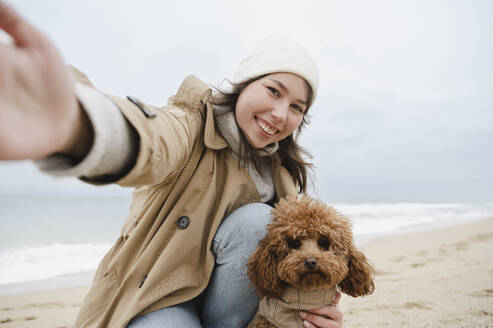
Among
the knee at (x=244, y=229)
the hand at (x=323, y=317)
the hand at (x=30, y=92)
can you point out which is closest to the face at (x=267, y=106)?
the knee at (x=244, y=229)

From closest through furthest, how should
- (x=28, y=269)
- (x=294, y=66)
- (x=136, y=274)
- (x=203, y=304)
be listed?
1. (x=136, y=274)
2. (x=203, y=304)
3. (x=294, y=66)
4. (x=28, y=269)

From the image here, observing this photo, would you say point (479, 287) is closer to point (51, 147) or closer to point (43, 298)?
point (51, 147)

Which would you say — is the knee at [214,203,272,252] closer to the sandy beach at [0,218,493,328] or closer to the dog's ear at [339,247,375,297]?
the dog's ear at [339,247,375,297]

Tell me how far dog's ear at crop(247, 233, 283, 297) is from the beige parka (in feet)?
0.77

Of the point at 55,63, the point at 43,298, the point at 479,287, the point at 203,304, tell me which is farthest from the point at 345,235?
the point at 43,298

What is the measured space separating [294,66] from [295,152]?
2.16ft

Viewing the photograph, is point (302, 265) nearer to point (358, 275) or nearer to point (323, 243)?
point (323, 243)

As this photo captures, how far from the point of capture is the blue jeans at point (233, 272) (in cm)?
164

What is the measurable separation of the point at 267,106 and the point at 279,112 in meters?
0.08

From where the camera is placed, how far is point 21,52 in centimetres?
58

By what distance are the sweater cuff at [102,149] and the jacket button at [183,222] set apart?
0.75 metres

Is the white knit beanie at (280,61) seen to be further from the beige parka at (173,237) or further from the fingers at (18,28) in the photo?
the fingers at (18,28)

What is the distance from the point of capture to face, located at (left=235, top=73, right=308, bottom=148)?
1.84 m

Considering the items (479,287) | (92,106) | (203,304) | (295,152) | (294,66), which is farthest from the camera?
(479,287)
